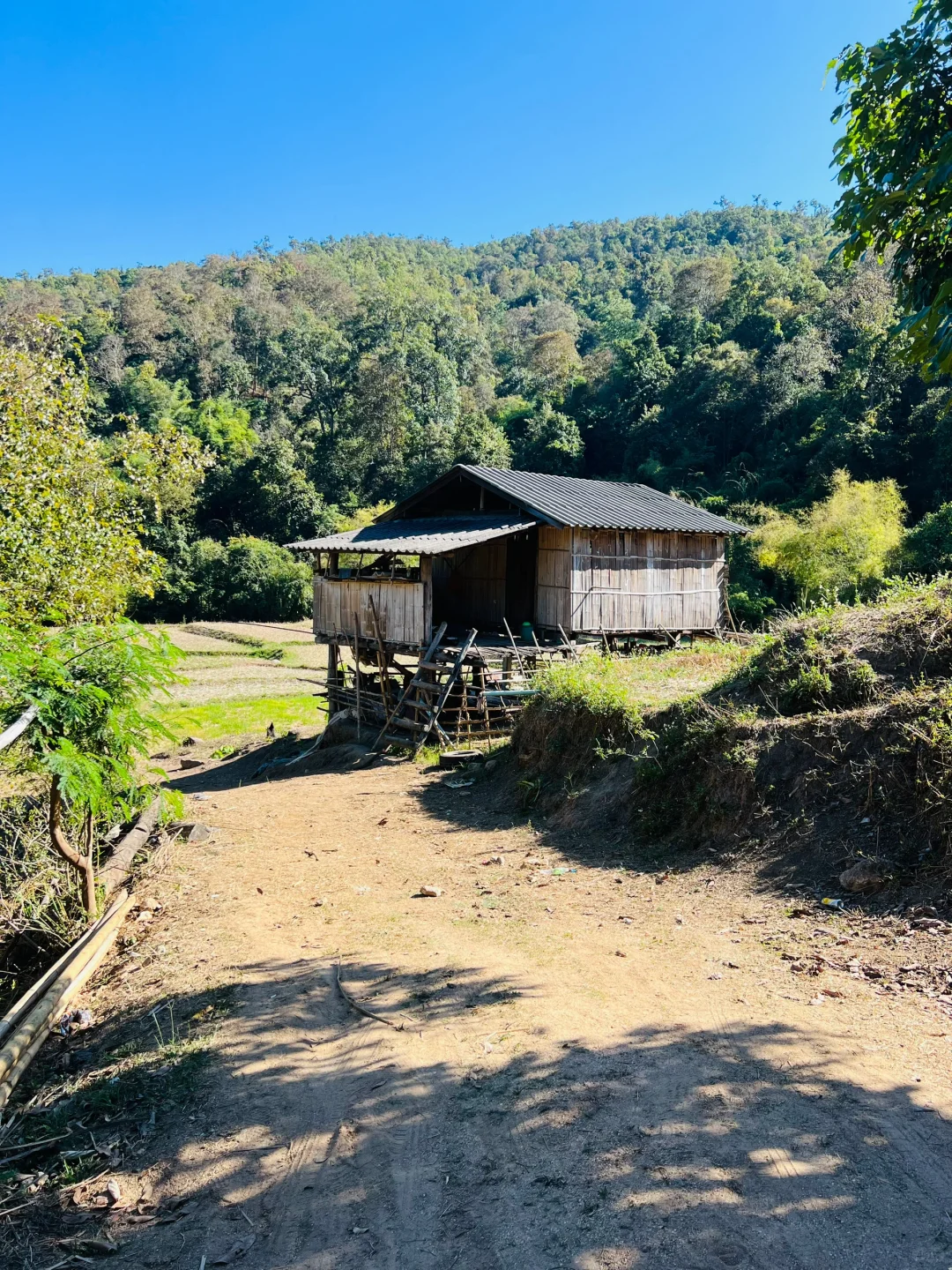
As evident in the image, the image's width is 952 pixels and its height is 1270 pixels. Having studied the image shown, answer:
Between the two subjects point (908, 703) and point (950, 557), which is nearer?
point (908, 703)

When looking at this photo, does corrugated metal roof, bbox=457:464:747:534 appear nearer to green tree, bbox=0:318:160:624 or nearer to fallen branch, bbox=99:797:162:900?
green tree, bbox=0:318:160:624

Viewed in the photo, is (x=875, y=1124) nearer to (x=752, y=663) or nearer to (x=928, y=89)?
(x=928, y=89)

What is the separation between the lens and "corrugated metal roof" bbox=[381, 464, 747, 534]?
706 inches

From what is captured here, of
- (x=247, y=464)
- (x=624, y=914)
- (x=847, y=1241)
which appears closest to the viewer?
(x=847, y=1241)

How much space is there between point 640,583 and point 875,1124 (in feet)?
53.5

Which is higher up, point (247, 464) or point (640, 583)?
point (247, 464)

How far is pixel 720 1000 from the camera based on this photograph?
5336 millimetres

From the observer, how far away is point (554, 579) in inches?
739

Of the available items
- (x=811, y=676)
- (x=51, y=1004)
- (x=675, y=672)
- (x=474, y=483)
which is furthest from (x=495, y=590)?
(x=51, y=1004)

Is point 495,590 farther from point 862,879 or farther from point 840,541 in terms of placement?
point 862,879

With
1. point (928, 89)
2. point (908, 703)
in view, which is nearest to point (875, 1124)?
point (908, 703)

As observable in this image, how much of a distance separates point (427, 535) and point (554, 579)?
308 cm

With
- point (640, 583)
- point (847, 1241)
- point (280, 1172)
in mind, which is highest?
point (640, 583)

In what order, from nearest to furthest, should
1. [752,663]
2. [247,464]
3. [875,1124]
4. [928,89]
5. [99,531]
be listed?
[875,1124] < [928,89] < [752,663] < [99,531] < [247,464]
